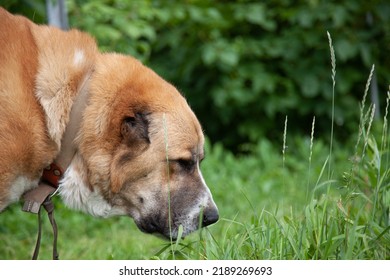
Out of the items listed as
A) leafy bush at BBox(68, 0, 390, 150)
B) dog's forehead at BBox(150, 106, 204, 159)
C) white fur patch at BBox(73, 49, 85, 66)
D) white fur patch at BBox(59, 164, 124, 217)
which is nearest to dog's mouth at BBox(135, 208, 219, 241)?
white fur patch at BBox(59, 164, 124, 217)

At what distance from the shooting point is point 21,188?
3.46 m

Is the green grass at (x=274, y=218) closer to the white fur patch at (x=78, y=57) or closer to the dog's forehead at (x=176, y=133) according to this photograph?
the dog's forehead at (x=176, y=133)

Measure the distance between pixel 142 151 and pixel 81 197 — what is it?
43 cm

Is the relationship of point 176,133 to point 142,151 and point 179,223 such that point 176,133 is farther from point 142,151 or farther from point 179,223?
point 179,223

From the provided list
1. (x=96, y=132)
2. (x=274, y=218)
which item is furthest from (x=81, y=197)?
(x=274, y=218)

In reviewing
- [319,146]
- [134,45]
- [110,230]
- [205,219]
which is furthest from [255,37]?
[205,219]

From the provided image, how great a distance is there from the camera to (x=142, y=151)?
3600mm

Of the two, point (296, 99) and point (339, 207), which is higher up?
point (339, 207)

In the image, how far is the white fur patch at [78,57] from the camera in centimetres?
363

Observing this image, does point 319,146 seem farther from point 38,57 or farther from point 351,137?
point 38,57

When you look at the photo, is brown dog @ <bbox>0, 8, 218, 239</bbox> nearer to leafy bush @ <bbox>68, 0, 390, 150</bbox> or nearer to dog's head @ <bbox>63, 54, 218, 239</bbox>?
dog's head @ <bbox>63, 54, 218, 239</bbox>

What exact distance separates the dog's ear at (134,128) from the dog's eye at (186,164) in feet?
0.80
